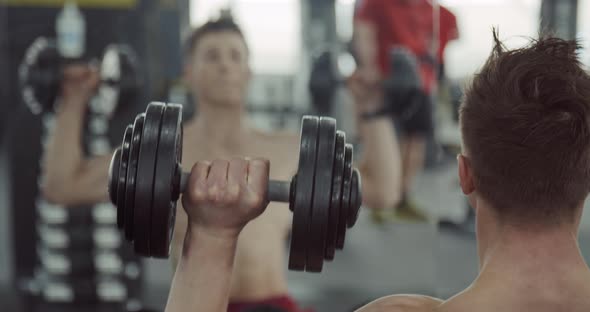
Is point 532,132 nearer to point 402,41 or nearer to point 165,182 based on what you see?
point 165,182

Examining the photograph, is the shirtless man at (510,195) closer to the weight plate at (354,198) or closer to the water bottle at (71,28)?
the weight plate at (354,198)

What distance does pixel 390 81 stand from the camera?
2850 millimetres

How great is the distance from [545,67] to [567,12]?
2.57 m

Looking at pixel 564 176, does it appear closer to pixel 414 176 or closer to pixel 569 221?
pixel 569 221

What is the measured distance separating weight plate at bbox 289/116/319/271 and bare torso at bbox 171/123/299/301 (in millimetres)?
1017

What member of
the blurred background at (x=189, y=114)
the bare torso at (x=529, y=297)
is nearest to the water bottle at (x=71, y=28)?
the blurred background at (x=189, y=114)

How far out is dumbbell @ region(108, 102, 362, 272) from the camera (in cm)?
95

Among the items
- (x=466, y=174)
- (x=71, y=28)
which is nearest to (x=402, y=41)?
(x=71, y=28)

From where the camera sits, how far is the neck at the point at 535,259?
0.90m

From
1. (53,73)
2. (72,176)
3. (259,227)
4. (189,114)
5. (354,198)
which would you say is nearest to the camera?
(354,198)

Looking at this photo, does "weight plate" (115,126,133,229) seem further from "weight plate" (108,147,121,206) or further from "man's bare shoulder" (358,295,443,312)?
"man's bare shoulder" (358,295,443,312)

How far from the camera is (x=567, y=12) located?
3285mm

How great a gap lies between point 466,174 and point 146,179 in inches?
15.7

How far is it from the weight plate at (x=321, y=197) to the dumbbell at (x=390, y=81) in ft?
6.04
